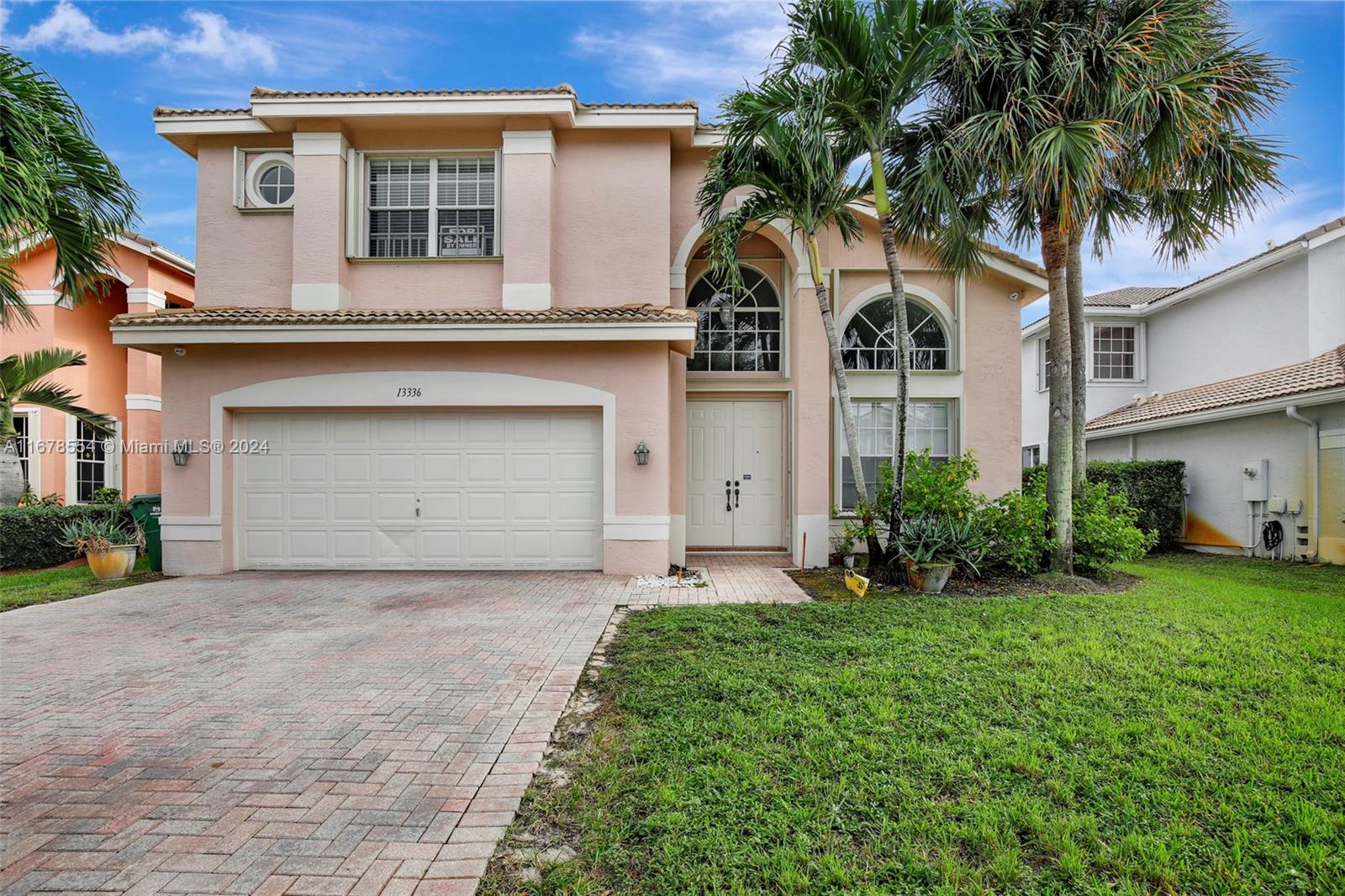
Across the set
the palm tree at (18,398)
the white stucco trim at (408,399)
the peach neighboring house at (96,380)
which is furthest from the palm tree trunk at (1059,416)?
the peach neighboring house at (96,380)

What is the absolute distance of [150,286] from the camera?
14539 mm

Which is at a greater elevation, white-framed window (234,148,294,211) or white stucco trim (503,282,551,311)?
white-framed window (234,148,294,211)

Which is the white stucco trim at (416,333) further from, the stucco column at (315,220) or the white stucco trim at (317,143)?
the white stucco trim at (317,143)

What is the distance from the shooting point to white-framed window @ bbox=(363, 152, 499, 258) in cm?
1048

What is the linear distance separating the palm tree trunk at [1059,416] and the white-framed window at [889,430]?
8.56 ft

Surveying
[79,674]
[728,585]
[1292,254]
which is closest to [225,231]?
[79,674]

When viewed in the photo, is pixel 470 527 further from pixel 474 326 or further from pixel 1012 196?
pixel 1012 196

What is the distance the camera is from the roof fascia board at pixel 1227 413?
10.5 meters

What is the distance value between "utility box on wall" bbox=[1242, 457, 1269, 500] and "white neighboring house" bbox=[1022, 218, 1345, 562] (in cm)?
2

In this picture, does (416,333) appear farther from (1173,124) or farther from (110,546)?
(1173,124)

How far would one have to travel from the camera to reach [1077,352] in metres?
9.22

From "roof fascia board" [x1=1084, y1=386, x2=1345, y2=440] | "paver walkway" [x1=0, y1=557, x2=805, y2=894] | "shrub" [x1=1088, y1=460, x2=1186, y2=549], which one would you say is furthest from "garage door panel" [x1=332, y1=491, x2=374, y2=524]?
"shrub" [x1=1088, y1=460, x2=1186, y2=549]

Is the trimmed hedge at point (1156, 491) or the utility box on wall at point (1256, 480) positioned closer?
the utility box on wall at point (1256, 480)

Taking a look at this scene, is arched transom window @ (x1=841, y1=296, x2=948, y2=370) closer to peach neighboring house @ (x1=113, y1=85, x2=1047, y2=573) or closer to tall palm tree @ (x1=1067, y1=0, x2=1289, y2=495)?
peach neighboring house @ (x1=113, y1=85, x2=1047, y2=573)
